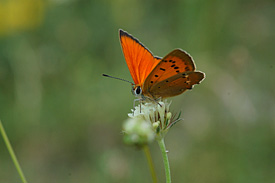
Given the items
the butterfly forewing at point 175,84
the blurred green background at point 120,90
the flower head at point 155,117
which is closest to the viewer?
the flower head at point 155,117

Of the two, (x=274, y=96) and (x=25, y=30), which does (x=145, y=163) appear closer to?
(x=274, y=96)

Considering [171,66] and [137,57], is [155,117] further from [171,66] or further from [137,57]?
[137,57]

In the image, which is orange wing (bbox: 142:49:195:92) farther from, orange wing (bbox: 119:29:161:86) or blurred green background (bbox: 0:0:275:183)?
blurred green background (bbox: 0:0:275:183)

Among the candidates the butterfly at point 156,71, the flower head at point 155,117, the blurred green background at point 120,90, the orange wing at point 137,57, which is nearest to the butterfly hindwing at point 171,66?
the butterfly at point 156,71

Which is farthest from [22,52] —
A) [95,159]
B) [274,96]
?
[274,96]

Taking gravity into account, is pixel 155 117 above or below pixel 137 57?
below

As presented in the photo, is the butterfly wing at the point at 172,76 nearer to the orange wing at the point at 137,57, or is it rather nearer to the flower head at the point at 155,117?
the orange wing at the point at 137,57

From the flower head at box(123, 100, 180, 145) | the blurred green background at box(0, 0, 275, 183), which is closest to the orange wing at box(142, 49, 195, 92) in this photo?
the flower head at box(123, 100, 180, 145)

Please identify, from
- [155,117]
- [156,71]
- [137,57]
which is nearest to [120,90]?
[137,57]
